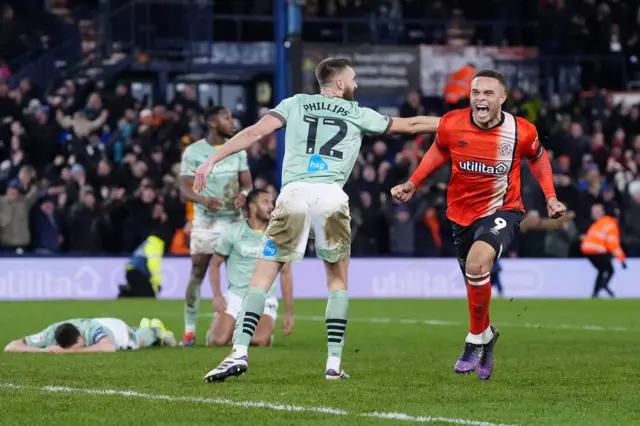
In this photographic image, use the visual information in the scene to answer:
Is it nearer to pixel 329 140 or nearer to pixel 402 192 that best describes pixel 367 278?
pixel 402 192

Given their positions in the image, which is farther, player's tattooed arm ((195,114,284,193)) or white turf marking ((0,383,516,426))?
player's tattooed arm ((195,114,284,193))

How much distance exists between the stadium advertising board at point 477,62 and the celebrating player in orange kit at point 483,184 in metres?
20.0

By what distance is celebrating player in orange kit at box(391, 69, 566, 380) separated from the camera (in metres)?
9.16

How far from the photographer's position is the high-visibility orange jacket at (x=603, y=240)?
23781 millimetres

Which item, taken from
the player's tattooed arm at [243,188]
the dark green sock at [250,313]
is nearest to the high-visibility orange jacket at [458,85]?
the player's tattooed arm at [243,188]

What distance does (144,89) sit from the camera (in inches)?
1210

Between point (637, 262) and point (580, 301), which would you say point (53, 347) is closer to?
point (580, 301)

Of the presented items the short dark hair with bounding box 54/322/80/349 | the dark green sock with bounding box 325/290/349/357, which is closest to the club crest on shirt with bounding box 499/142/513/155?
the dark green sock with bounding box 325/290/349/357

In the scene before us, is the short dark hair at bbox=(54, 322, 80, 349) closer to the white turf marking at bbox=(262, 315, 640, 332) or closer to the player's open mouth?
the player's open mouth

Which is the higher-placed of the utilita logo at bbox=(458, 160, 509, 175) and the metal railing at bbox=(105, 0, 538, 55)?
the utilita logo at bbox=(458, 160, 509, 175)

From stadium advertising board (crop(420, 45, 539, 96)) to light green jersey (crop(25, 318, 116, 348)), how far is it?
18.3m

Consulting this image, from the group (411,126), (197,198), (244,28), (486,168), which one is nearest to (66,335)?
(197,198)

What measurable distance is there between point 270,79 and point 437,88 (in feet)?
13.4

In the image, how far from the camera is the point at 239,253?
12.9m
